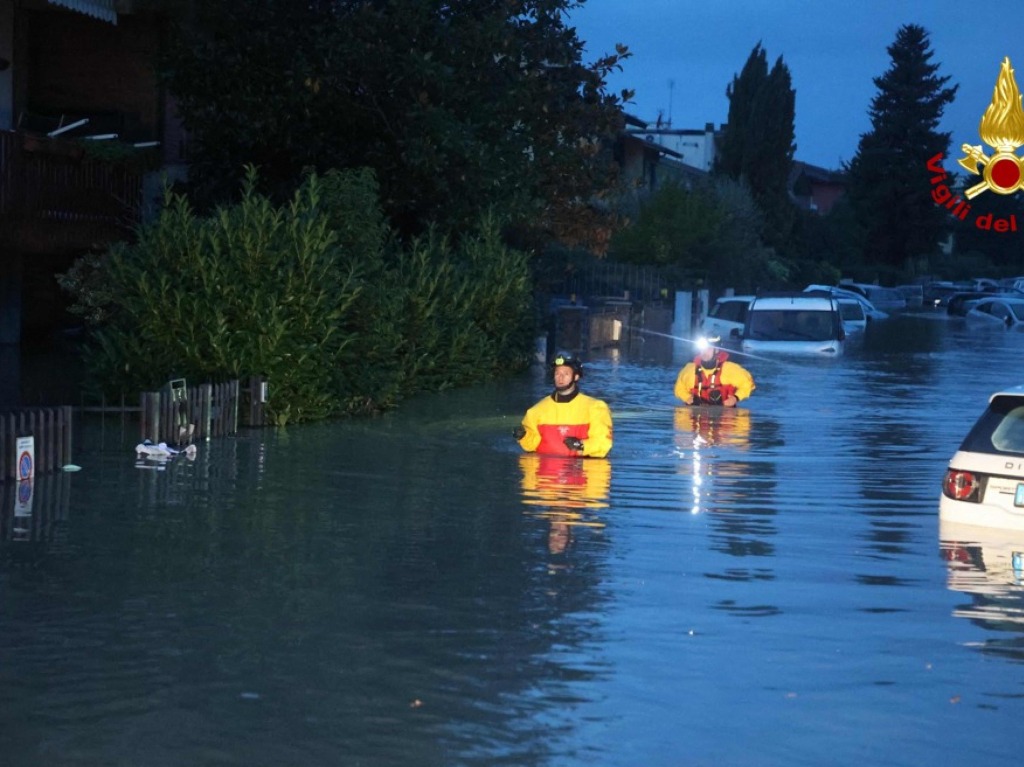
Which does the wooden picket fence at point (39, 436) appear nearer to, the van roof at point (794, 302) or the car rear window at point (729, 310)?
the van roof at point (794, 302)

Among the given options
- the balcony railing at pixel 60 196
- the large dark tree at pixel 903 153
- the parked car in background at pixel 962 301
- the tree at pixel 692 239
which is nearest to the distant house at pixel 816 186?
the large dark tree at pixel 903 153

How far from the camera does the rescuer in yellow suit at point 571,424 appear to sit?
16562 mm

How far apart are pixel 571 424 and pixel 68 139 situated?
10387 millimetres

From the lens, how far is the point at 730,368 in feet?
77.2

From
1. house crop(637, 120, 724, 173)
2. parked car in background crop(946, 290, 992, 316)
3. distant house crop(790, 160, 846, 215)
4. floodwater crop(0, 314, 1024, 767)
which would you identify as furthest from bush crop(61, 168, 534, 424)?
distant house crop(790, 160, 846, 215)

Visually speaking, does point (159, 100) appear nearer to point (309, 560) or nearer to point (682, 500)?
point (682, 500)

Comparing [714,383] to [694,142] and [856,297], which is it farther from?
[694,142]

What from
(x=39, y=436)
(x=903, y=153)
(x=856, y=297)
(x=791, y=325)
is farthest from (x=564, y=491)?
(x=903, y=153)

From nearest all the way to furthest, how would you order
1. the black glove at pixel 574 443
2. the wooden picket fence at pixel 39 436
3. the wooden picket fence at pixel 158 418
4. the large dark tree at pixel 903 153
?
the wooden picket fence at pixel 39 436 < the wooden picket fence at pixel 158 418 < the black glove at pixel 574 443 < the large dark tree at pixel 903 153

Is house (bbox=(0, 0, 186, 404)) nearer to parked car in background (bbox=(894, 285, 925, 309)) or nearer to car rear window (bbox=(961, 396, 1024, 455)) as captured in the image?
car rear window (bbox=(961, 396, 1024, 455))

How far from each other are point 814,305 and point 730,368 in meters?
10.1

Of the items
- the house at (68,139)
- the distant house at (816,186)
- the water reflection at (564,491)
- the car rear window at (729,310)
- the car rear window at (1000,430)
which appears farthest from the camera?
the distant house at (816,186)

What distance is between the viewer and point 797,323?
33.1m

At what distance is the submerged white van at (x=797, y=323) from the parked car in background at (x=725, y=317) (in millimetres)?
3706
